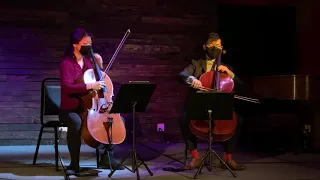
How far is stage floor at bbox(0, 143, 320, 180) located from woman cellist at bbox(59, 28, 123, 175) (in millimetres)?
286

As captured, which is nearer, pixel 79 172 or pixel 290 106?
pixel 79 172

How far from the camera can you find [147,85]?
3920 mm

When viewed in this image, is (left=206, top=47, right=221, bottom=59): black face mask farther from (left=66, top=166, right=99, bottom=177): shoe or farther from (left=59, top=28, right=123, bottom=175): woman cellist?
(left=66, top=166, right=99, bottom=177): shoe

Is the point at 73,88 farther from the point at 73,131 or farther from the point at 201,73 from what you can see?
the point at 201,73

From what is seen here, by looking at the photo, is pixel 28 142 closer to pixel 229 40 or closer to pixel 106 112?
pixel 106 112

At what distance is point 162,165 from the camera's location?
4863mm

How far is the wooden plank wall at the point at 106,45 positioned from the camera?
6.25m

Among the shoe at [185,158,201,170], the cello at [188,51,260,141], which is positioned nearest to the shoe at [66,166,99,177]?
the shoe at [185,158,201,170]

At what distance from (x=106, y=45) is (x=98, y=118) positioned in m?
2.70

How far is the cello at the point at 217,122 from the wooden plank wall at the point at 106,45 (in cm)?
239

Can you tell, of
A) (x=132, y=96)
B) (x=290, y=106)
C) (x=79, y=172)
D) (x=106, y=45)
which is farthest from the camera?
(x=106, y=45)

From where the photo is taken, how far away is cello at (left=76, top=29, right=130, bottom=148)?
399 centimetres

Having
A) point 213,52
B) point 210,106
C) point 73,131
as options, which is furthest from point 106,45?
point 210,106

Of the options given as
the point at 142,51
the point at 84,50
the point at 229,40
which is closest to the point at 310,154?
the point at 229,40
